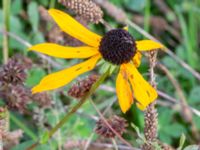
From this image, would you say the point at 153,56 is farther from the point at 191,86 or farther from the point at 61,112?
the point at 191,86

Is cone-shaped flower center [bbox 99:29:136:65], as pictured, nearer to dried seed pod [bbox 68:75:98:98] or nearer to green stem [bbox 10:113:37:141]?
dried seed pod [bbox 68:75:98:98]

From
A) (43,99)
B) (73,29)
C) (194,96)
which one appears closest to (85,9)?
(73,29)

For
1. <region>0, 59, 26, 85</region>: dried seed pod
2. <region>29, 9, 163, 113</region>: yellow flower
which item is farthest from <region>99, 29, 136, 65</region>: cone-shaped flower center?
<region>0, 59, 26, 85</region>: dried seed pod

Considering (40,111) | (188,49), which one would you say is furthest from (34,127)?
(188,49)

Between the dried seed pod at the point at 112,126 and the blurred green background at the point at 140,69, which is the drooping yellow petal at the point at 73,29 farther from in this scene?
the blurred green background at the point at 140,69

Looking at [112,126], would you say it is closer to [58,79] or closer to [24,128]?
[58,79]
